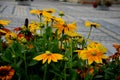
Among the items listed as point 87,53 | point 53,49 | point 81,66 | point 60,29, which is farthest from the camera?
point 53,49

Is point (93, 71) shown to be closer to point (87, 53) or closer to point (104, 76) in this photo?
point (104, 76)

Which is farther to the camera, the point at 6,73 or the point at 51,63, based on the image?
the point at 51,63

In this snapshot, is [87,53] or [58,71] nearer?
[87,53]

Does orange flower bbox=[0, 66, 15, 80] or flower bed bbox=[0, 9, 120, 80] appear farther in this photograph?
flower bed bbox=[0, 9, 120, 80]

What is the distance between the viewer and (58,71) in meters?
1.93

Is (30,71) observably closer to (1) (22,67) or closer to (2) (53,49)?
(1) (22,67)

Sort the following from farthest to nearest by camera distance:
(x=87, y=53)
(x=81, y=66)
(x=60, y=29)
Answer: (x=81, y=66), (x=60, y=29), (x=87, y=53)

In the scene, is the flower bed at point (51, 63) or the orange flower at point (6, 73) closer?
the orange flower at point (6, 73)

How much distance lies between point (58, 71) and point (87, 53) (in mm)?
363

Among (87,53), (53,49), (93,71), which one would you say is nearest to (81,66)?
(93,71)

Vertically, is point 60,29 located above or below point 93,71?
above

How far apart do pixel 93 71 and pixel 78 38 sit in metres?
0.42

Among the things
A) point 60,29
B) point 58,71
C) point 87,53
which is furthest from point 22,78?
point 87,53

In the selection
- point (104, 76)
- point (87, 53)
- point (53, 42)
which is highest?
point (87, 53)
